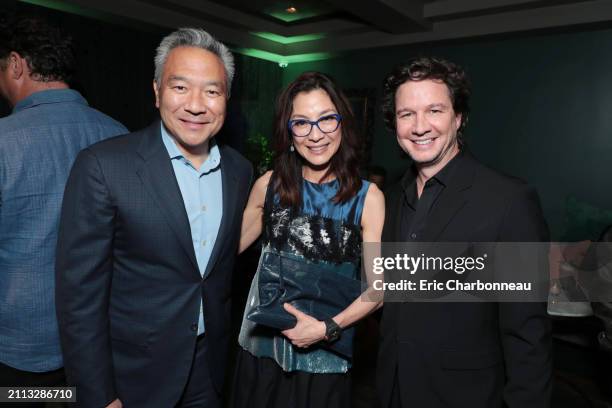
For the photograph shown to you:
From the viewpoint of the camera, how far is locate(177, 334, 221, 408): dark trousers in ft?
5.55

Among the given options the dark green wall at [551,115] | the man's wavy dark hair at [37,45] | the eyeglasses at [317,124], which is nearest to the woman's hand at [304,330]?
the eyeglasses at [317,124]

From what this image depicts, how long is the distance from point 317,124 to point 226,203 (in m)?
0.54

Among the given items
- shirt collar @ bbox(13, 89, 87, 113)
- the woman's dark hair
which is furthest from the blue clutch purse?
shirt collar @ bbox(13, 89, 87, 113)

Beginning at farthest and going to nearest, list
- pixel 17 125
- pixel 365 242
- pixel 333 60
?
pixel 333 60
pixel 365 242
pixel 17 125

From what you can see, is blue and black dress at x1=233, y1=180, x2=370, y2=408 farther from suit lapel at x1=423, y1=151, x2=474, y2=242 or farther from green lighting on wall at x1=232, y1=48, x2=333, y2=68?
green lighting on wall at x1=232, y1=48, x2=333, y2=68

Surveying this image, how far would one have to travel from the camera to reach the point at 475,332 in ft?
5.16

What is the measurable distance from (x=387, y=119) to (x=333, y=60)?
20.0 feet

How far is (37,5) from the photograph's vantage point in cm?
512

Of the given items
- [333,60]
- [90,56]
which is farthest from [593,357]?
[90,56]

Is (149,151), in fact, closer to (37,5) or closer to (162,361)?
(162,361)

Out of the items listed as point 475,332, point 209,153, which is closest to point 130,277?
point 209,153

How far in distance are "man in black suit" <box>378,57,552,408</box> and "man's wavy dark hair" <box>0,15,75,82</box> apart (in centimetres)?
140

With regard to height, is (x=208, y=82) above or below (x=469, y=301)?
above

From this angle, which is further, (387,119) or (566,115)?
(566,115)
